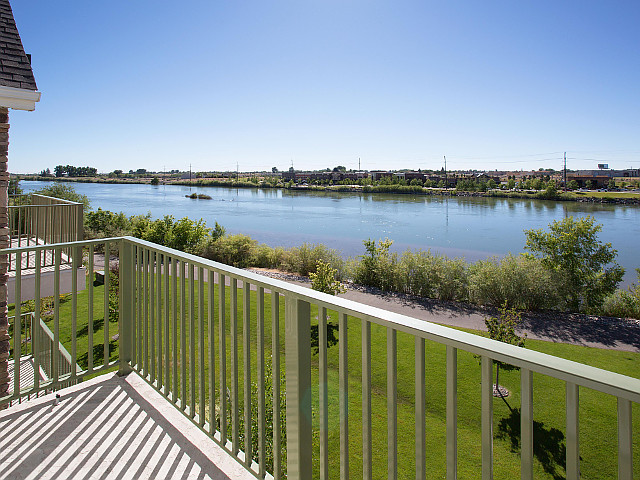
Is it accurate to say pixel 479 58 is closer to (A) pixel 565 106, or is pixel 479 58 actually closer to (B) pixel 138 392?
(A) pixel 565 106

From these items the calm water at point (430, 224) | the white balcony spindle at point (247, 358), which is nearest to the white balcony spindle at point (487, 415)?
the white balcony spindle at point (247, 358)

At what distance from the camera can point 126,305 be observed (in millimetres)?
2594

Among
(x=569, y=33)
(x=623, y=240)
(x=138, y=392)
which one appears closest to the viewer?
(x=138, y=392)

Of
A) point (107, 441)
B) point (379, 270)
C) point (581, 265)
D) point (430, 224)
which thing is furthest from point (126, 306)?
point (430, 224)

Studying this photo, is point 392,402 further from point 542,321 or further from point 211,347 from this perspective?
point 542,321

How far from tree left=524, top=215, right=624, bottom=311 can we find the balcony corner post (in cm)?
1254

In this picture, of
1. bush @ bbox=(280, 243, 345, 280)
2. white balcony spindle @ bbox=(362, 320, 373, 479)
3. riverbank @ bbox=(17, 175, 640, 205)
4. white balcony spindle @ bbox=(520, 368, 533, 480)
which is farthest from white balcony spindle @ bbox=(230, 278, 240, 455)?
riverbank @ bbox=(17, 175, 640, 205)

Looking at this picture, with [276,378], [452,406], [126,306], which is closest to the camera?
[452,406]

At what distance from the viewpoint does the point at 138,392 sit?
96.3 inches

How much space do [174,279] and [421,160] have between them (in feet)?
400

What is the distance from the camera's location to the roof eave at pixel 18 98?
12.5 ft

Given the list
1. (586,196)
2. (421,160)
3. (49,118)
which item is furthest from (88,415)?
(421,160)

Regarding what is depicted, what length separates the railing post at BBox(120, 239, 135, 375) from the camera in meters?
2.52

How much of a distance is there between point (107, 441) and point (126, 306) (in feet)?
2.72
